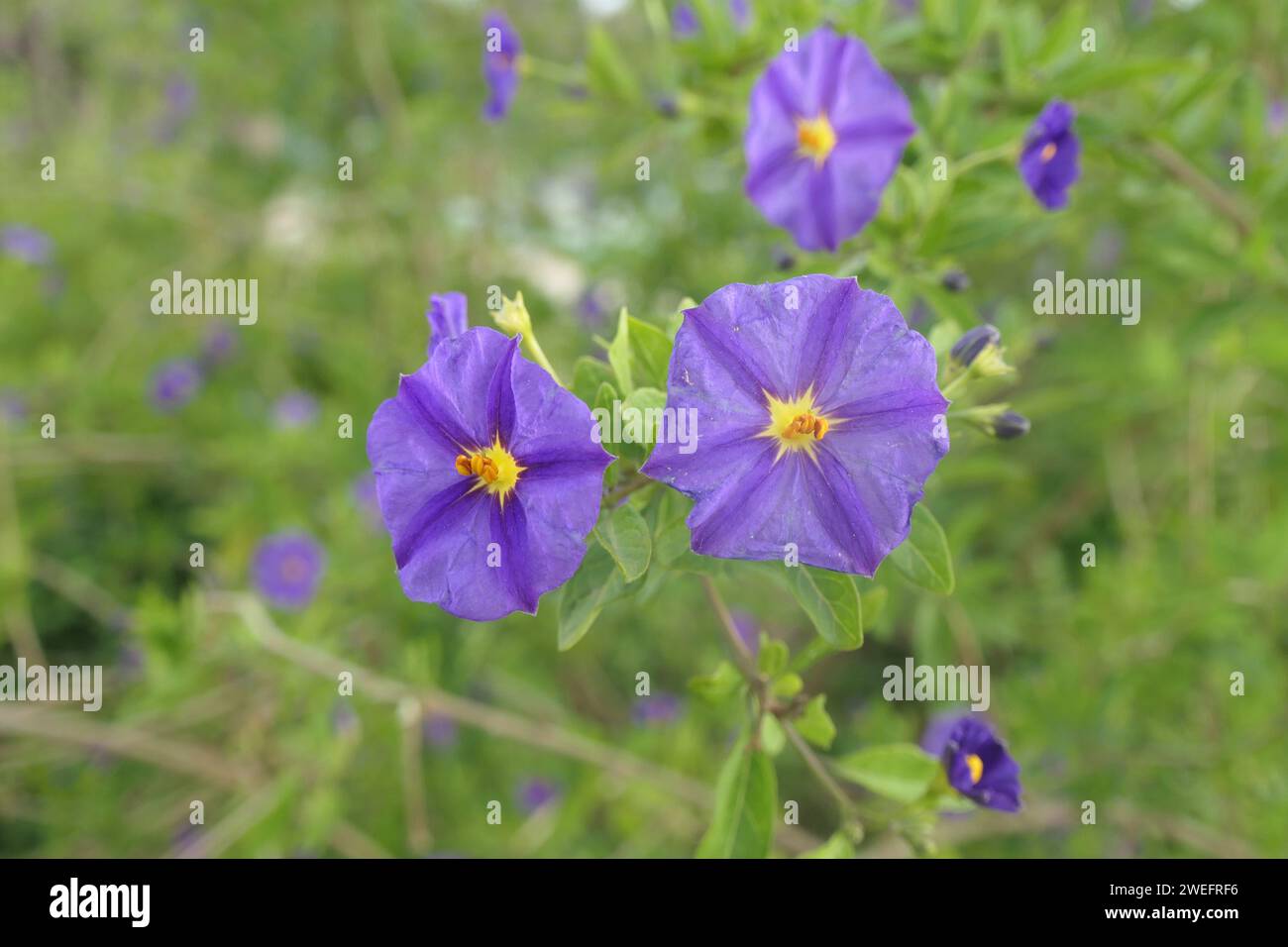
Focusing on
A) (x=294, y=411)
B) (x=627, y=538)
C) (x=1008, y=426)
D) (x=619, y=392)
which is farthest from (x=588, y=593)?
(x=294, y=411)

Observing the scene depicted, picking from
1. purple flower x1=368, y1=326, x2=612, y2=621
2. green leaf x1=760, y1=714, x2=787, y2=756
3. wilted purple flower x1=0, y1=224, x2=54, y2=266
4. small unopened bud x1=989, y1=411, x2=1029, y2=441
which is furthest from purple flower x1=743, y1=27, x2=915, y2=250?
wilted purple flower x1=0, y1=224, x2=54, y2=266

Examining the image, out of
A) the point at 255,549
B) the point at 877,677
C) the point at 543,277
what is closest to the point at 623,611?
the point at 877,677

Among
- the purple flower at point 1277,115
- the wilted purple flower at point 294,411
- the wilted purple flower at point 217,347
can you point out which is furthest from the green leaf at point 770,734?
the wilted purple flower at point 217,347

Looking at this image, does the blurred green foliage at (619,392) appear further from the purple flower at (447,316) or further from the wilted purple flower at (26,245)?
the purple flower at (447,316)

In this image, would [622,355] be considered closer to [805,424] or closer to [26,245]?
[805,424]

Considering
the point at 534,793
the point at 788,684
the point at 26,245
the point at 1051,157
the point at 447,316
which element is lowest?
the point at 534,793

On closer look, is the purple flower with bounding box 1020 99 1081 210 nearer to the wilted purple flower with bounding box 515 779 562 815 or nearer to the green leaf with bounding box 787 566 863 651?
the green leaf with bounding box 787 566 863 651
